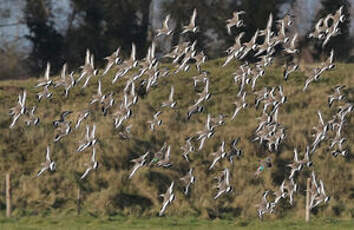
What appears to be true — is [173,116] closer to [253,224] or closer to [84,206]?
[84,206]

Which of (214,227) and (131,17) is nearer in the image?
(214,227)

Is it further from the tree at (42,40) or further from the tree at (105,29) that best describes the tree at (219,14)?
the tree at (42,40)

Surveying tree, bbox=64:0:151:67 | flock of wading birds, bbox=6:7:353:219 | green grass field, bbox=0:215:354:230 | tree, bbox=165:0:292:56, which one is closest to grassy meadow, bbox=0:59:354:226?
green grass field, bbox=0:215:354:230

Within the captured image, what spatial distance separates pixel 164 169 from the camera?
20.2 metres

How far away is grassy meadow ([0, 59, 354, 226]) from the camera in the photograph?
16.9m

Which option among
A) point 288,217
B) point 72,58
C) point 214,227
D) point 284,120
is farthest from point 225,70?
point 214,227

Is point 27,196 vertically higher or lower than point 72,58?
lower

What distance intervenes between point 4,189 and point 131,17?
16.4m

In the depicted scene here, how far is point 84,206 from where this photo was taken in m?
17.9

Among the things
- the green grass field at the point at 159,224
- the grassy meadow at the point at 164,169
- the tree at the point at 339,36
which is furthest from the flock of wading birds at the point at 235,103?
the tree at the point at 339,36

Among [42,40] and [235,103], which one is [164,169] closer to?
[235,103]

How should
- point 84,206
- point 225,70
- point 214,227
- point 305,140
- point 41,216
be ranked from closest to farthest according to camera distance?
point 214,227 < point 41,216 < point 84,206 < point 305,140 < point 225,70

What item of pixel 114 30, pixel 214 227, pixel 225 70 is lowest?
pixel 214 227

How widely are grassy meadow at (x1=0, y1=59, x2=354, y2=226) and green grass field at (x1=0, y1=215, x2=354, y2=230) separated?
3cm
